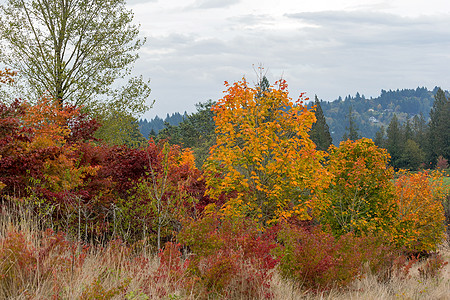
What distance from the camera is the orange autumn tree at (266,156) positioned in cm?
1012

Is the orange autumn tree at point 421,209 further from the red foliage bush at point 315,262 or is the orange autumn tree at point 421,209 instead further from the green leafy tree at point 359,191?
the red foliage bush at point 315,262

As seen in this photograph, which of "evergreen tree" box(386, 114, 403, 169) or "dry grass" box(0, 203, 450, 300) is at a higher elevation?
"dry grass" box(0, 203, 450, 300)

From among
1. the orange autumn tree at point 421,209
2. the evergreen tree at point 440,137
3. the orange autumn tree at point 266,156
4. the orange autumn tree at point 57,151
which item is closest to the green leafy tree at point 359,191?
the orange autumn tree at point 266,156

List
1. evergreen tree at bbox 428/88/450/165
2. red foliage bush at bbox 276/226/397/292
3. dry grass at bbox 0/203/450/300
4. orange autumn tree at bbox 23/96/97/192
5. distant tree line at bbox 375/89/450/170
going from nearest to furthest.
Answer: dry grass at bbox 0/203/450/300 → red foliage bush at bbox 276/226/397/292 → orange autumn tree at bbox 23/96/97/192 → distant tree line at bbox 375/89/450/170 → evergreen tree at bbox 428/88/450/165

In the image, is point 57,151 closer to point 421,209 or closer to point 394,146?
point 421,209

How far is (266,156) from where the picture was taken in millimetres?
11453

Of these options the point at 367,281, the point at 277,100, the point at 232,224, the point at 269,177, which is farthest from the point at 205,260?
the point at 277,100

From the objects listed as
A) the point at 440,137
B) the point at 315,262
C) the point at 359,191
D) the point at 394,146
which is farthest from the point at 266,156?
the point at 440,137

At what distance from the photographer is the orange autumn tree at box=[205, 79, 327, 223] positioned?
10.1 m

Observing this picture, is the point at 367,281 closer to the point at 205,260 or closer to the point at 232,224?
the point at 232,224

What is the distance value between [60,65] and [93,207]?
767cm

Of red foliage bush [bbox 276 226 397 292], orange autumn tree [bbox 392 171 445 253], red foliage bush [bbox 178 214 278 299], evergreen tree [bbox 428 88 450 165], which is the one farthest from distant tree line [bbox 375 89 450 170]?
red foliage bush [bbox 178 214 278 299]

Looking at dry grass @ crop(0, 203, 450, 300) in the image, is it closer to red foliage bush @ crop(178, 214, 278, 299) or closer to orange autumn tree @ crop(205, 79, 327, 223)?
red foliage bush @ crop(178, 214, 278, 299)

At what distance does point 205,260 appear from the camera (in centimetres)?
545
